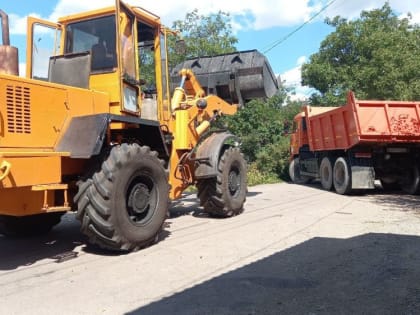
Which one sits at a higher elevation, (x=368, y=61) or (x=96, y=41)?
(x=368, y=61)

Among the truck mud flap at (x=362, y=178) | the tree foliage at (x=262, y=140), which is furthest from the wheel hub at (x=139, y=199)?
the tree foliage at (x=262, y=140)

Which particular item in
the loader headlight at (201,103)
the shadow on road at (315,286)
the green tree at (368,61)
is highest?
the green tree at (368,61)

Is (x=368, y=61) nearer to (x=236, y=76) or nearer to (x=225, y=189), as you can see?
(x=236, y=76)

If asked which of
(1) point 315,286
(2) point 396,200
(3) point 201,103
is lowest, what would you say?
(1) point 315,286

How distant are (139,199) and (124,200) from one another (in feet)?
1.30

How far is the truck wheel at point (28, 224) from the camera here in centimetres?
693

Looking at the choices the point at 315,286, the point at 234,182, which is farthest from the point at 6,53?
the point at 234,182

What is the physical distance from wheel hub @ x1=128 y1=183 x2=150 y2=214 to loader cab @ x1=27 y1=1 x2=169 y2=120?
1093 mm

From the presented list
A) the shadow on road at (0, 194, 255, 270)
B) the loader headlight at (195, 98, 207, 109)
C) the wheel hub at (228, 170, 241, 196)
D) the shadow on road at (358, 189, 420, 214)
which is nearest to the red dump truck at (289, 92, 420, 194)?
the shadow on road at (358, 189, 420, 214)

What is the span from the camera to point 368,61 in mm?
27625

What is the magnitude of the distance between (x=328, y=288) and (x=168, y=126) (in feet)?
13.9

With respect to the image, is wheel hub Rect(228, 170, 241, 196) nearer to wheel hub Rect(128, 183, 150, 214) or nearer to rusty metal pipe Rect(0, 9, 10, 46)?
wheel hub Rect(128, 183, 150, 214)

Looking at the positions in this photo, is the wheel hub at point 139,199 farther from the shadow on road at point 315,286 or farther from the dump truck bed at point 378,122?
the dump truck bed at point 378,122

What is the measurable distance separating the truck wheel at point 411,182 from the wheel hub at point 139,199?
332 inches
